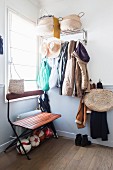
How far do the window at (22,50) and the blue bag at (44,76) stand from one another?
0.16 meters

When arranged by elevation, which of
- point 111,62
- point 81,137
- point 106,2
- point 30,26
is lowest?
point 81,137

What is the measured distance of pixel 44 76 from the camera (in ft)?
9.33

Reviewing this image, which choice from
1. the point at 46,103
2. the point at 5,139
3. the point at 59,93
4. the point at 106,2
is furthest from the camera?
the point at 46,103

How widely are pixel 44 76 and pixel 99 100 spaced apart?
3.50 ft

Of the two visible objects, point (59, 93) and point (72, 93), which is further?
point (59, 93)

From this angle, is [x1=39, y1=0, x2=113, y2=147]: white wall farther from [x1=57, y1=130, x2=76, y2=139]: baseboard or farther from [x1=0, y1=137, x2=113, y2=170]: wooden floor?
[x1=0, y1=137, x2=113, y2=170]: wooden floor

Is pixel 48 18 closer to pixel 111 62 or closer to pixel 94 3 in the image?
pixel 94 3

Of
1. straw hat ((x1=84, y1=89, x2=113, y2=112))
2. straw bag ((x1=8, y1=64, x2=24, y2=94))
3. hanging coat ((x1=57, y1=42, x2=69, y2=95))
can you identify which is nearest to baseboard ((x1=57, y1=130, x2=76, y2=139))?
straw hat ((x1=84, y1=89, x2=113, y2=112))

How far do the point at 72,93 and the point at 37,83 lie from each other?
2.71ft

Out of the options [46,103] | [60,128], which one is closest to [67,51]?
[46,103]

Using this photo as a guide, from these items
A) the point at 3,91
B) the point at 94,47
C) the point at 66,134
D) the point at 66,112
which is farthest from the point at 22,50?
the point at 66,134

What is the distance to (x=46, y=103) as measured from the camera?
2.93 m

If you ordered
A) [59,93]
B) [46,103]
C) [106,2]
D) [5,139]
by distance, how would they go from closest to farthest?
[5,139] < [106,2] < [59,93] < [46,103]

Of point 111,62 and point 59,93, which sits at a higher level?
point 111,62
